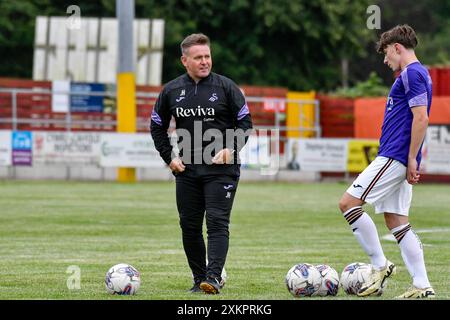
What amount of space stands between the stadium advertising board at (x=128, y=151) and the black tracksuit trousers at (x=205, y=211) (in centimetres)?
2147

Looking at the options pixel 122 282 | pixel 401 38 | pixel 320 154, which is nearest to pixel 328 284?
pixel 122 282

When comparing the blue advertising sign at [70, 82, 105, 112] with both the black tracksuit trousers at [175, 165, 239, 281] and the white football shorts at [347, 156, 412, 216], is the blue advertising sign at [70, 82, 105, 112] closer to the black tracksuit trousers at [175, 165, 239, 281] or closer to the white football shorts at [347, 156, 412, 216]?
the black tracksuit trousers at [175, 165, 239, 281]

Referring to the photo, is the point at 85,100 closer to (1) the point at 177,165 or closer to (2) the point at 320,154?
(2) the point at 320,154

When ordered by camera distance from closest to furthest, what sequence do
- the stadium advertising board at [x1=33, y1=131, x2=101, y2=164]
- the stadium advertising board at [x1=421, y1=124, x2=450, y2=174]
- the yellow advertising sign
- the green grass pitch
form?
the green grass pitch
the stadium advertising board at [x1=33, y1=131, x2=101, y2=164]
the stadium advertising board at [x1=421, y1=124, x2=450, y2=174]
the yellow advertising sign

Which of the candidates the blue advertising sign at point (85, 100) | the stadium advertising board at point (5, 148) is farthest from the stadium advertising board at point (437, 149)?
the stadium advertising board at point (5, 148)

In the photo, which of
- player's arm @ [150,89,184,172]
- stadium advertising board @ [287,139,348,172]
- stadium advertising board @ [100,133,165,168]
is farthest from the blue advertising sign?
player's arm @ [150,89,184,172]

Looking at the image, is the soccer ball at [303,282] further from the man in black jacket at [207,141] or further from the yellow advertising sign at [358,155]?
the yellow advertising sign at [358,155]

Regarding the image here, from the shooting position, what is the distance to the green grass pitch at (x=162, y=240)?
10711 mm

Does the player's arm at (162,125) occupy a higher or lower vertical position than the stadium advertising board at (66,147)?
higher

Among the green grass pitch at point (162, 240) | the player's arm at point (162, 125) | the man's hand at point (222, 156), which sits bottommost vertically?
the green grass pitch at point (162, 240)

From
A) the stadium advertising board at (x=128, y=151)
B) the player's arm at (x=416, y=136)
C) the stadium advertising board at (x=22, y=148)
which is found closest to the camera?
the player's arm at (x=416, y=136)

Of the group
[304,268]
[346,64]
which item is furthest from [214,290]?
[346,64]

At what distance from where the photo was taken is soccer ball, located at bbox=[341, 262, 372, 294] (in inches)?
388

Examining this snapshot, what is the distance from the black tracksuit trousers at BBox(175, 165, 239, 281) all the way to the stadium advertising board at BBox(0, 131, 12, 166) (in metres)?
20.7
